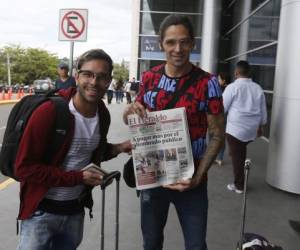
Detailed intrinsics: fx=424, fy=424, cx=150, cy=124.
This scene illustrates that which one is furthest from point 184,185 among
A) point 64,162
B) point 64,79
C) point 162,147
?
point 64,79

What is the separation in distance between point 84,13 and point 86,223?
431cm

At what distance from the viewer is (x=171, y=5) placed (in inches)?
1049

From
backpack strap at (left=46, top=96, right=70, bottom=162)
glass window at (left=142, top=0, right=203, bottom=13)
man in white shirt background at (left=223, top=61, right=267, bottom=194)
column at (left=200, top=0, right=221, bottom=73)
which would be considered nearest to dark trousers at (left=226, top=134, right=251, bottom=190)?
man in white shirt background at (left=223, top=61, right=267, bottom=194)

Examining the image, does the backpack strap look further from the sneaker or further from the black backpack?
the sneaker

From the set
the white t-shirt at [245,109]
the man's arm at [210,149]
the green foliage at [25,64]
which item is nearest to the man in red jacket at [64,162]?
the man's arm at [210,149]

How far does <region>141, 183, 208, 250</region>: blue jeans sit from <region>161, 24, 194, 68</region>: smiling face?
78 cm

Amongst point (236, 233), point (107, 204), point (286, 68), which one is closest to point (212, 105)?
point (236, 233)

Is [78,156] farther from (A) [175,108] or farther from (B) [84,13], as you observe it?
(B) [84,13]

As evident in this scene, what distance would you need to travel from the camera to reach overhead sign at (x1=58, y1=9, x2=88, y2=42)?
7719 mm

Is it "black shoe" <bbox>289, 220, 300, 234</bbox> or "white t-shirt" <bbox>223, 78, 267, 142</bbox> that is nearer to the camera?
"black shoe" <bbox>289, 220, 300, 234</bbox>

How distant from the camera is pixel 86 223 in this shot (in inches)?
188

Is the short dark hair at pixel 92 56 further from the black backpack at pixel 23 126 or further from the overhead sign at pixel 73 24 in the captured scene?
the overhead sign at pixel 73 24

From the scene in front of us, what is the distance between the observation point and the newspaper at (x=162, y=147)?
2.48m

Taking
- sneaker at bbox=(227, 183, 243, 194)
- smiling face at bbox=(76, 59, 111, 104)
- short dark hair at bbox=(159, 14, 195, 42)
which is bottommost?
sneaker at bbox=(227, 183, 243, 194)
